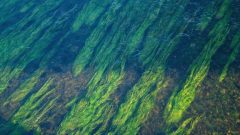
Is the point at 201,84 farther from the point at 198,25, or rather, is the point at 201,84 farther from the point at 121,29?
the point at 121,29

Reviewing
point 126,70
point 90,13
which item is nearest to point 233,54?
point 126,70

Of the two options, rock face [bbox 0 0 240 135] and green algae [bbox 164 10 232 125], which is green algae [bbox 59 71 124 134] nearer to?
rock face [bbox 0 0 240 135]

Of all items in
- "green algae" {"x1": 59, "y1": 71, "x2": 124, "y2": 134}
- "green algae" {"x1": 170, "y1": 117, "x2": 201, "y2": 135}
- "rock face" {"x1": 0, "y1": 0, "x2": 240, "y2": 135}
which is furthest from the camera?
"green algae" {"x1": 59, "y1": 71, "x2": 124, "y2": 134}

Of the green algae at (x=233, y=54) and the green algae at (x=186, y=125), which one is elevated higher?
the green algae at (x=233, y=54)

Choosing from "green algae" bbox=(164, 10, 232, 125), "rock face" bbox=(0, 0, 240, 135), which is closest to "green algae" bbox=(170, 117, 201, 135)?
"rock face" bbox=(0, 0, 240, 135)

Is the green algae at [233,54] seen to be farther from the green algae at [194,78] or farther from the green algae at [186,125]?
the green algae at [186,125]

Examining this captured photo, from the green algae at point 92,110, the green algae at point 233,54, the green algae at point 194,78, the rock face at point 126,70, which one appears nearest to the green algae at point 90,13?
the rock face at point 126,70

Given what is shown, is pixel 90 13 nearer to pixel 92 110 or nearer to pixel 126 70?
pixel 126 70

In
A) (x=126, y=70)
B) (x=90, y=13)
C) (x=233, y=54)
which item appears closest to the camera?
(x=233, y=54)

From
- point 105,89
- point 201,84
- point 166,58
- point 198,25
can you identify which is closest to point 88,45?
point 105,89
